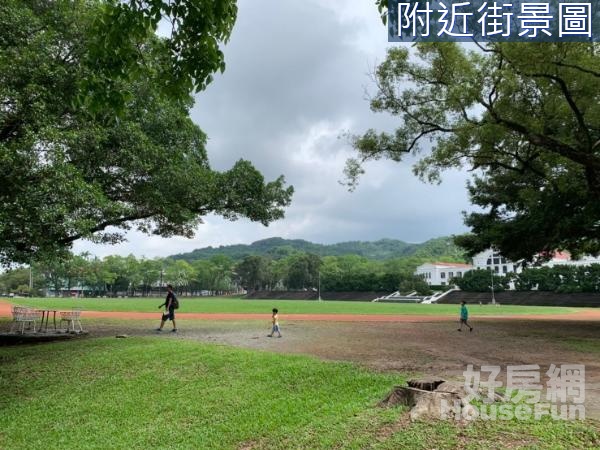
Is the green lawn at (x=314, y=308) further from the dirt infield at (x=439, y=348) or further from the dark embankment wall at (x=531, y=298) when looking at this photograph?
the dirt infield at (x=439, y=348)

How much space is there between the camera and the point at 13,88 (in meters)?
→ 10.2

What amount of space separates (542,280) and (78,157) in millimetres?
68136

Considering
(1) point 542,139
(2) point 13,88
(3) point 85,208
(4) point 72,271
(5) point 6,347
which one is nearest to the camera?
(2) point 13,88

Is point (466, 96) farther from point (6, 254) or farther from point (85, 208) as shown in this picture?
point (6, 254)

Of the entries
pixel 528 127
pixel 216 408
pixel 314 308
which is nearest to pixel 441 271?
pixel 314 308

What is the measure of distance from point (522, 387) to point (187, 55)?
6.82m

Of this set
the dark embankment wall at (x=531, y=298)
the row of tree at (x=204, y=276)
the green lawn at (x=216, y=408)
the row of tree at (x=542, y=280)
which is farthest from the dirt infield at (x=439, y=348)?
the row of tree at (x=204, y=276)

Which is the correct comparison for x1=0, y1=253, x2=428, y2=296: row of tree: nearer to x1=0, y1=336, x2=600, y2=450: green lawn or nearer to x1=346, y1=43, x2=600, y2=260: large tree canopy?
x1=346, y1=43, x2=600, y2=260: large tree canopy

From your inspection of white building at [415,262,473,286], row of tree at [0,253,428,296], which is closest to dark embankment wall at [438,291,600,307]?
row of tree at [0,253,428,296]

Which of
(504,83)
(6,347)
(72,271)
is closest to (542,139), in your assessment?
(504,83)

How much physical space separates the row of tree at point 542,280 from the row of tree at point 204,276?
43.0 ft

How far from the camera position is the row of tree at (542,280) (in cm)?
5934

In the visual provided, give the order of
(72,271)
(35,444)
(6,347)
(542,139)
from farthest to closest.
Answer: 1. (72,271)
2. (6,347)
3. (542,139)
4. (35,444)

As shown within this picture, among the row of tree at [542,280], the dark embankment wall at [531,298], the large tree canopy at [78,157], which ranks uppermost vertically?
the large tree canopy at [78,157]
